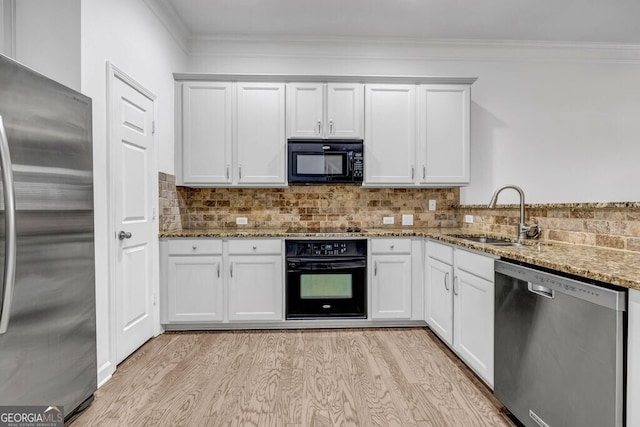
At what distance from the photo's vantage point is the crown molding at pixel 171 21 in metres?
2.79

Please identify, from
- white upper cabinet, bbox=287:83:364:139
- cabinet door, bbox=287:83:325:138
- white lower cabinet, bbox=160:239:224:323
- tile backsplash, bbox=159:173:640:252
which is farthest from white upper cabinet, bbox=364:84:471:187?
white lower cabinet, bbox=160:239:224:323

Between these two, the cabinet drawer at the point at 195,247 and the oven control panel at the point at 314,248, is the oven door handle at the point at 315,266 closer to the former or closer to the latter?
the oven control panel at the point at 314,248

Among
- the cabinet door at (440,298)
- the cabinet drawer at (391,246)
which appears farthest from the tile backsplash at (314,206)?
the cabinet door at (440,298)

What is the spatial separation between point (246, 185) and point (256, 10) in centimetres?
160

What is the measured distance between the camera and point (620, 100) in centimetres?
358

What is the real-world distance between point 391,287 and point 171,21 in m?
3.19

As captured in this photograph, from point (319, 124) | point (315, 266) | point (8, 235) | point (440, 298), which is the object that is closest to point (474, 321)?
point (440, 298)

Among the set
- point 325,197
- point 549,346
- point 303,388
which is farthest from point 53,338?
point 325,197

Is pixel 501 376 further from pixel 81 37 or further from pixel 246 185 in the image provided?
pixel 81 37

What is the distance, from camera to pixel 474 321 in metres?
2.10

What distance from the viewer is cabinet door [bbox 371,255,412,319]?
2.98 meters

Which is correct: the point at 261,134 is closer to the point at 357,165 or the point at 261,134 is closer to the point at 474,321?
the point at 357,165

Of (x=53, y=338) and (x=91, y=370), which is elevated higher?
(x=53, y=338)

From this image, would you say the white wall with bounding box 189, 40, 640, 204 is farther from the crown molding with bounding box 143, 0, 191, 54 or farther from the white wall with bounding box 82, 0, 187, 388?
the white wall with bounding box 82, 0, 187, 388
